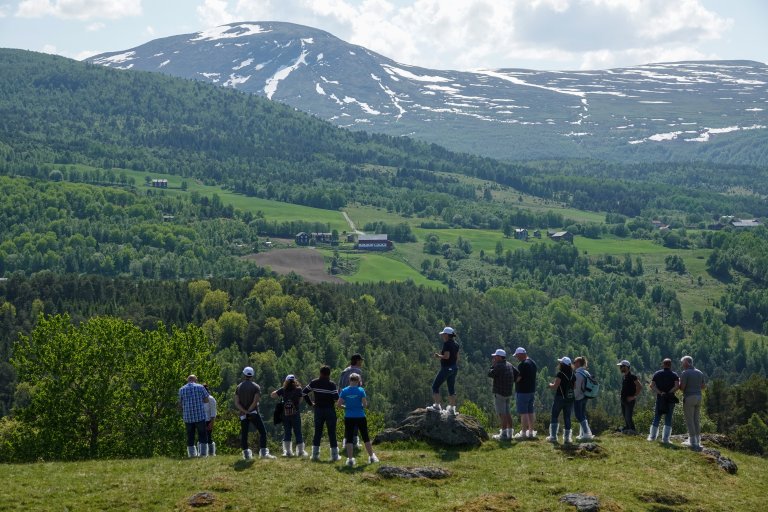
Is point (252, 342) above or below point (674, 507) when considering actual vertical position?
below

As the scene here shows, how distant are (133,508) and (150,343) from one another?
2940 cm

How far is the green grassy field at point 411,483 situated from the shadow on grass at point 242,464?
34mm

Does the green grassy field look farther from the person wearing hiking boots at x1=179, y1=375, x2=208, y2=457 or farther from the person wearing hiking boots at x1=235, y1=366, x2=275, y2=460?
the person wearing hiking boots at x1=179, y1=375, x2=208, y2=457

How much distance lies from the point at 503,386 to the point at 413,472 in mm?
7021

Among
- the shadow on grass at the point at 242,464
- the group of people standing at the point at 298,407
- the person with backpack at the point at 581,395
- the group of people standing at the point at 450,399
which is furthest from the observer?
the person with backpack at the point at 581,395

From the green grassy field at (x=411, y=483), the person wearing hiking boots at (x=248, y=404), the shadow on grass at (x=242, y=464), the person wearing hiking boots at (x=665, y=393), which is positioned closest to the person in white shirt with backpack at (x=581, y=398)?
the green grassy field at (x=411, y=483)

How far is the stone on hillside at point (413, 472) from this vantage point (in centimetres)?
3369

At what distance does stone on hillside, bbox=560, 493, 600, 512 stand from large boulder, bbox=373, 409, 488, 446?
7183mm

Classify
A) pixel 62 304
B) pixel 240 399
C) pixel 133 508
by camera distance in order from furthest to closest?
1. pixel 62 304
2. pixel 240 399
3. pixel 133 508

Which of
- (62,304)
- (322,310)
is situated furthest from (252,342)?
(62,304)

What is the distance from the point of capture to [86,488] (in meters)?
32.0

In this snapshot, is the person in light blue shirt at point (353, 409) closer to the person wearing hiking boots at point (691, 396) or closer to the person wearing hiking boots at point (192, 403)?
the person wearing hiking boots at point (192, 403)

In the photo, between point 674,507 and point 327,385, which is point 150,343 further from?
point 674,507

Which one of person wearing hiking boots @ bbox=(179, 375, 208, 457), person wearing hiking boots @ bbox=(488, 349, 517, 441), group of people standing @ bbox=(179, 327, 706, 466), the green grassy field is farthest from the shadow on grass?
person wearing hiking boots @ bbox=(488, 349, 517, 441)
